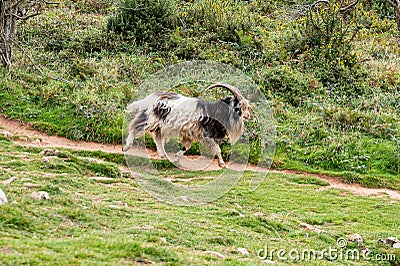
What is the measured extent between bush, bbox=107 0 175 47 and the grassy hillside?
0.13 ft

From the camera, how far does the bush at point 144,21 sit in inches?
669

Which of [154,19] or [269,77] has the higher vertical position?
[154,19]

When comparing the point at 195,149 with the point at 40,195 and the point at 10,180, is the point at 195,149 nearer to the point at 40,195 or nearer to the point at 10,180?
the point at 10,180

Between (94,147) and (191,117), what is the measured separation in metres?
2.66

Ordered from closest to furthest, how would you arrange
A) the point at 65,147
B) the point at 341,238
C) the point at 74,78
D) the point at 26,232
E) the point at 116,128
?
the point at 26,232 → the point at 341,238 → the point at 65,147 → the point at 116,128 → the point at 74,78

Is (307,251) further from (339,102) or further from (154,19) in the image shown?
(154,19)

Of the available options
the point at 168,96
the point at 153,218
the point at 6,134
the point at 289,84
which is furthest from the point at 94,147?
the point at 289,84

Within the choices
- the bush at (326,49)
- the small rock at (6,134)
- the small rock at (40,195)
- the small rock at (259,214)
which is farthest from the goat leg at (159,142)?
the bush at (326,49)

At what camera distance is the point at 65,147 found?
37.5ft

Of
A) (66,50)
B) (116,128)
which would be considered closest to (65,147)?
(116,128)

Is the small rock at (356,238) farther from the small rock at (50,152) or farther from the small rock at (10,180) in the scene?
the small rock at (50,152)

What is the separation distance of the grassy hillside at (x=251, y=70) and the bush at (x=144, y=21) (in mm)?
40

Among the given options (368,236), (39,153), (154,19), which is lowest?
(368,236)

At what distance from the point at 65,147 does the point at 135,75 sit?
13.0 ft
